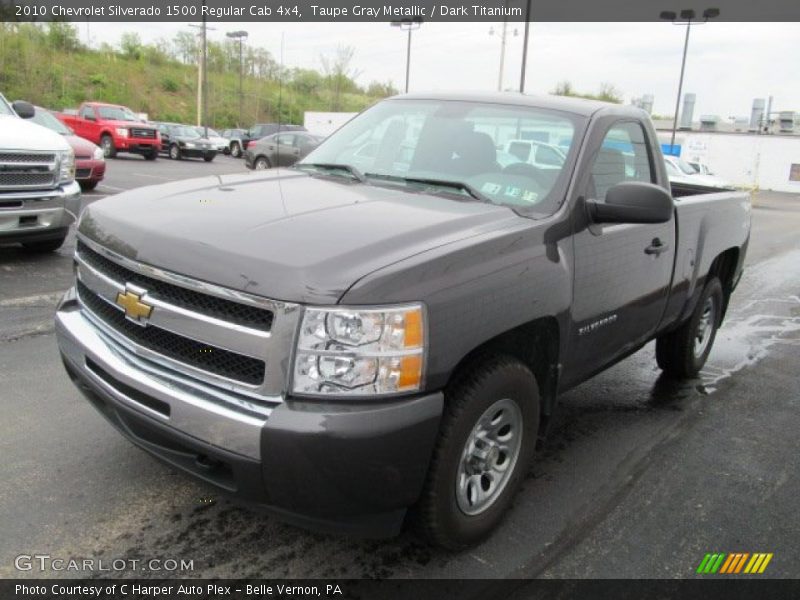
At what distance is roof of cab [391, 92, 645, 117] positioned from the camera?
3.69 metres

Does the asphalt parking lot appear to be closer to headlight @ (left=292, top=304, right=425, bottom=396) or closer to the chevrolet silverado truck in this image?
headlight @ (left=292, top=304, right=425, bottom=396)

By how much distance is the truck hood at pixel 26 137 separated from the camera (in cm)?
667

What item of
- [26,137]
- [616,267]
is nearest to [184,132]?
[26,137]

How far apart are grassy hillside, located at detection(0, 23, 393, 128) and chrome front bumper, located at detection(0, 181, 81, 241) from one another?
4090 centimetres

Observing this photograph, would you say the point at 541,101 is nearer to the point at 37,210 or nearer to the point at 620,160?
the point at 620,160

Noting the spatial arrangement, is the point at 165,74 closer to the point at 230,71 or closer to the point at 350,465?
the point at 230,71

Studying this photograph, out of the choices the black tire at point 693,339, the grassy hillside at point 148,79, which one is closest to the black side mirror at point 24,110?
the black tire at point 693,339

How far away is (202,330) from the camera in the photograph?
2.37m

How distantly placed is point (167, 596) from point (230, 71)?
70771 millimetres

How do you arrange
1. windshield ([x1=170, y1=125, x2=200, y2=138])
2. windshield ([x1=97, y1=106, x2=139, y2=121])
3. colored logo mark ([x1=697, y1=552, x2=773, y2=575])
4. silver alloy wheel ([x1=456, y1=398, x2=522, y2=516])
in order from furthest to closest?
windshield ([x1=170, y1=125, x2=200, y2=138])
windshield ([x1=97, y1=106, x2=139, y2=121])
colored logo mark ([x1=697, y1=552, x2=773, y2=575])
silver alloy wheel ([x1=456, y1=398, x2=522, y2=516])

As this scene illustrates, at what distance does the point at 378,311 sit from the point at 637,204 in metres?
1.54

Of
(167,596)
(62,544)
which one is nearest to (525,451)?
(167,596)

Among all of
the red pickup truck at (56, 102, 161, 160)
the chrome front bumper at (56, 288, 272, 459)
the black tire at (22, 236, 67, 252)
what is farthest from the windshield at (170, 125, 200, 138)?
the chrome front bumper at (56, 288, 272, 459)

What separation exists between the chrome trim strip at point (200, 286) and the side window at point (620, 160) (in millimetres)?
1805
